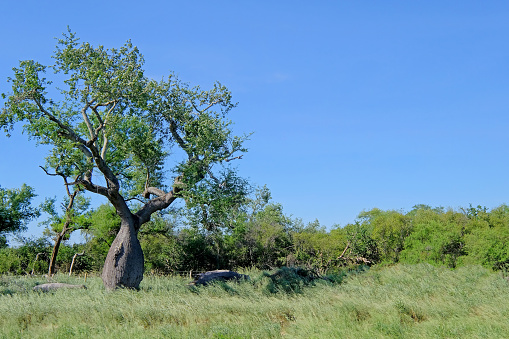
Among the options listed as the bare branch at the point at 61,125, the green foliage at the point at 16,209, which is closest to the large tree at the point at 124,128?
the bare branch at the point at 61,125

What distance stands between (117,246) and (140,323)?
7.38m

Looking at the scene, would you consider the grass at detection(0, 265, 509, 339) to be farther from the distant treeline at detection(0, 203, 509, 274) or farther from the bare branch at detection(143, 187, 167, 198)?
the distant treeline at detection(0, 203, 509, 274)

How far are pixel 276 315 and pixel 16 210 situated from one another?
23915 millimetres

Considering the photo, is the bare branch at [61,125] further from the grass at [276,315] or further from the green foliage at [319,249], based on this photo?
the green foliage at [319,249]

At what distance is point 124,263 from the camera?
18703 millimetres

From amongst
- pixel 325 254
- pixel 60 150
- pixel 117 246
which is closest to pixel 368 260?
pixel 325 254

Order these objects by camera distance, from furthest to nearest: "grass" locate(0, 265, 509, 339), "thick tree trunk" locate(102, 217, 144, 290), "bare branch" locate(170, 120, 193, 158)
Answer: "bare branch" locate(170, 120, 193, 158)
"thick tree trunk" locate(102, 217, 144, 290)
"grass" locate(0, 265, 509, 339)

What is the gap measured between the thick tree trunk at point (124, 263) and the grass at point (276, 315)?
111cm

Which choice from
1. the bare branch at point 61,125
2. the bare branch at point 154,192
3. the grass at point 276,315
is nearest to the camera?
the grass at point 276,315

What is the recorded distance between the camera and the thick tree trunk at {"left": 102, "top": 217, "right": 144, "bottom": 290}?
1858 centimetres

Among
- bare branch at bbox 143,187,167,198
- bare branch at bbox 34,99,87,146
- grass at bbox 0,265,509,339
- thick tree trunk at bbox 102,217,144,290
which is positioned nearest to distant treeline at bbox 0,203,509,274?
bare branch at bbox 143,187,167,198

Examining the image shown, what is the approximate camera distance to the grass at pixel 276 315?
10.7m

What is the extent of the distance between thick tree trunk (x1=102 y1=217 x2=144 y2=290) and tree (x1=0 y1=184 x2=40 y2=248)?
49.0 feet

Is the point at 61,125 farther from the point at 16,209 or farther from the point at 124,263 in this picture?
the point at 16,209
